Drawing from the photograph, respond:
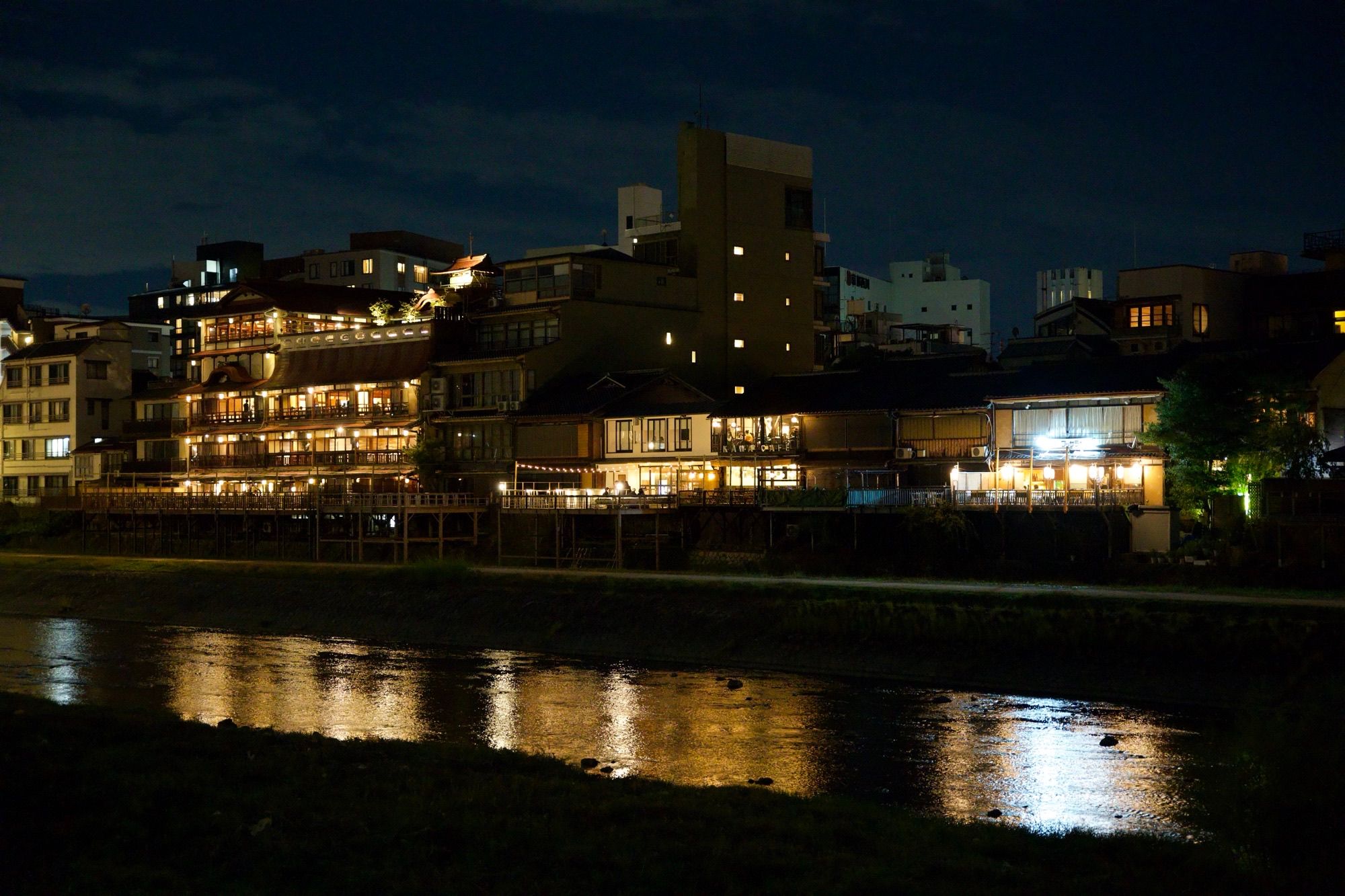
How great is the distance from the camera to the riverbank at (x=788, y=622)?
3309 centimetres

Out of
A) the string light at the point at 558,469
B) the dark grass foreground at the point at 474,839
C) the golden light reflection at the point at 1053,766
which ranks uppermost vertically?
the string light at the point at 558,469

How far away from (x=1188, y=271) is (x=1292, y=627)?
4260 cm

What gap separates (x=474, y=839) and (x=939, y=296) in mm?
113820

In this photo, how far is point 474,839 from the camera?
1627 cm

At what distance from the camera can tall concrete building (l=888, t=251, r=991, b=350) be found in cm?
12275

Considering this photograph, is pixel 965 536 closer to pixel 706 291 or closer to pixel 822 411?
pixel 822 411

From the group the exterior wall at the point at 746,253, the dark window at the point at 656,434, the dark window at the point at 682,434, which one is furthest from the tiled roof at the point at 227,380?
the dark window at the point at 682,434

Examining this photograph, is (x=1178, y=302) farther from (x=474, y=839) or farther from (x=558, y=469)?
(x=474, y=839)

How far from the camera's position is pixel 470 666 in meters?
40.4

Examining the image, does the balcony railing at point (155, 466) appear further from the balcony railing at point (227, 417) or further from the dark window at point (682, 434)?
the dark window at point (682, 434)

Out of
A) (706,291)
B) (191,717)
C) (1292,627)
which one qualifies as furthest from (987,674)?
(706,291)

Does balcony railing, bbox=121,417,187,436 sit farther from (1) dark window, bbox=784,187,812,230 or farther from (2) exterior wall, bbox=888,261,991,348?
(2) exterior wall, bbox=888,261,991,348

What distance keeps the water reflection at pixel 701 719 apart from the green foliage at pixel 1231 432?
16924 mm

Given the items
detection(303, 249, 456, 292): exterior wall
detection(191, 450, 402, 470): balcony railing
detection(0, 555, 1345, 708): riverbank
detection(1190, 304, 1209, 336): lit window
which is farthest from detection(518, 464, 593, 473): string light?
detection(303, 249, 456, 292): exterior wall
